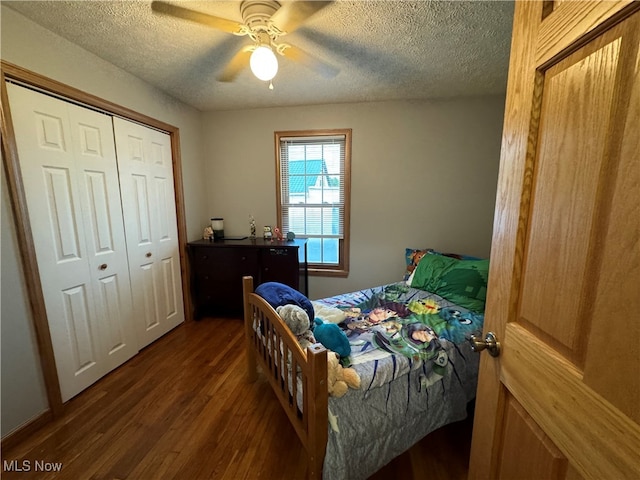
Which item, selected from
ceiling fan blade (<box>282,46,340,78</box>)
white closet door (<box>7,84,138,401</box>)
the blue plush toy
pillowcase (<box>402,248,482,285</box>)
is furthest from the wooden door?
white closet door (<box>7,84,138,401</box>)

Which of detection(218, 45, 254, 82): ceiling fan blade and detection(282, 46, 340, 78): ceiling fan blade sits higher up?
detection(282, 46, 340, 78): ceiling fan blade

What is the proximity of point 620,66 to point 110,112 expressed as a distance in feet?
8.98

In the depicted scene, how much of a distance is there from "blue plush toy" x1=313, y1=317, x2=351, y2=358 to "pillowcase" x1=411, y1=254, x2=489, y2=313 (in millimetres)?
1129

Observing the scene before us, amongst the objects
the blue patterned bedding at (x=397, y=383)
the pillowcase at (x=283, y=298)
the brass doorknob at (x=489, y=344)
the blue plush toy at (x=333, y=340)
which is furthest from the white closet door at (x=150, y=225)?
the brass doorknob at (x=489, y=344)

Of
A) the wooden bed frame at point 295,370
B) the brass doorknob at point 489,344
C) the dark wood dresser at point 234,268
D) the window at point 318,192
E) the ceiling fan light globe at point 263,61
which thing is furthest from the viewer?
the window at point 318,192

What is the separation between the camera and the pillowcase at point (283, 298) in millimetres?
1601

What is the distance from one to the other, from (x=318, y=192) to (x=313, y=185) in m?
0.10

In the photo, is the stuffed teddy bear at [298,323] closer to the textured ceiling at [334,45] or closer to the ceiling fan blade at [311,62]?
→ the ceiling fan blade at [311,62]

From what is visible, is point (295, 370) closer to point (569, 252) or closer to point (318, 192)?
point (569, 252)

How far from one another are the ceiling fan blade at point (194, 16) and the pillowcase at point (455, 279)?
2240 mm

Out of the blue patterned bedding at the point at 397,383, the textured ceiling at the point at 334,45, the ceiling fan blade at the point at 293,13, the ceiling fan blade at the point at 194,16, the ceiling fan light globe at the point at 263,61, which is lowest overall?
the blue patterned bedding at the point at 397,383

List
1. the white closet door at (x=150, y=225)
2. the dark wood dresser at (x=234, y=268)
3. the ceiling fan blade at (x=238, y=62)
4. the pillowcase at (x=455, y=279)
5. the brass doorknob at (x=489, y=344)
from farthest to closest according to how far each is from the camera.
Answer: the dark wood dresser at (x=234, y=268) < the white closet door at (x=150, y=225) < the pillowcase at (x=455, y=279) < the ceiling fan blade at (x=238, y=62) < the brass doorknob at (x=489, y=344)

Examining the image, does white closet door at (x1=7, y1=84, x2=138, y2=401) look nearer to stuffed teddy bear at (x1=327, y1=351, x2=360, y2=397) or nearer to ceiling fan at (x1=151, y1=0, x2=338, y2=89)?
ceiling fan at (x1=151, y1=0, x2=338, y2=89)

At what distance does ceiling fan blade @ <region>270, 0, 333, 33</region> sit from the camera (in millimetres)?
1273
